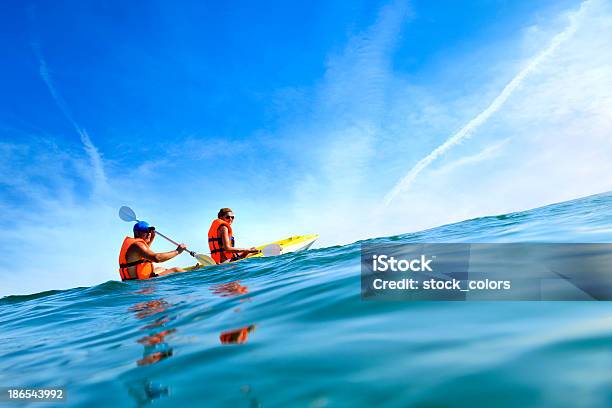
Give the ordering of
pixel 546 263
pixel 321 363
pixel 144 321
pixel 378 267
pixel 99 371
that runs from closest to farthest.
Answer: pixel 321 363, pixel 99 371, pixel 546 263, pixel 144 321, pixel 378 267

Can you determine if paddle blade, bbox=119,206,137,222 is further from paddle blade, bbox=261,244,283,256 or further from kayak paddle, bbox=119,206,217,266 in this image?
paddle blade, bbox=261,244,283,256

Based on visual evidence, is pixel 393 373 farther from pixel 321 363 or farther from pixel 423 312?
pixel 423 312

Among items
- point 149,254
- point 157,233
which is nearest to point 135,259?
point 149,254

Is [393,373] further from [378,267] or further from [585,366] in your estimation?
[378,267]

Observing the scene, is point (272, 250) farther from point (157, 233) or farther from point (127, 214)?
point (127, 214)

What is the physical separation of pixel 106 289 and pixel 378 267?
7203 millimetres

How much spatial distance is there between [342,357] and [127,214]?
15.6m

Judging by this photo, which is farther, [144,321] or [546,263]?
[144,321]

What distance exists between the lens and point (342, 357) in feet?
7.95

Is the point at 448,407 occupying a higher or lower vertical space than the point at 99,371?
higher

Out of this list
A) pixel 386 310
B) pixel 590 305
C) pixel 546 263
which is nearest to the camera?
pixel 590 305

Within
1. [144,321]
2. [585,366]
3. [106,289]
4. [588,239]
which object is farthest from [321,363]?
[106,289]

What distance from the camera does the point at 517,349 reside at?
7.03ft

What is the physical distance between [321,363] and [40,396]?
2.18 meters
